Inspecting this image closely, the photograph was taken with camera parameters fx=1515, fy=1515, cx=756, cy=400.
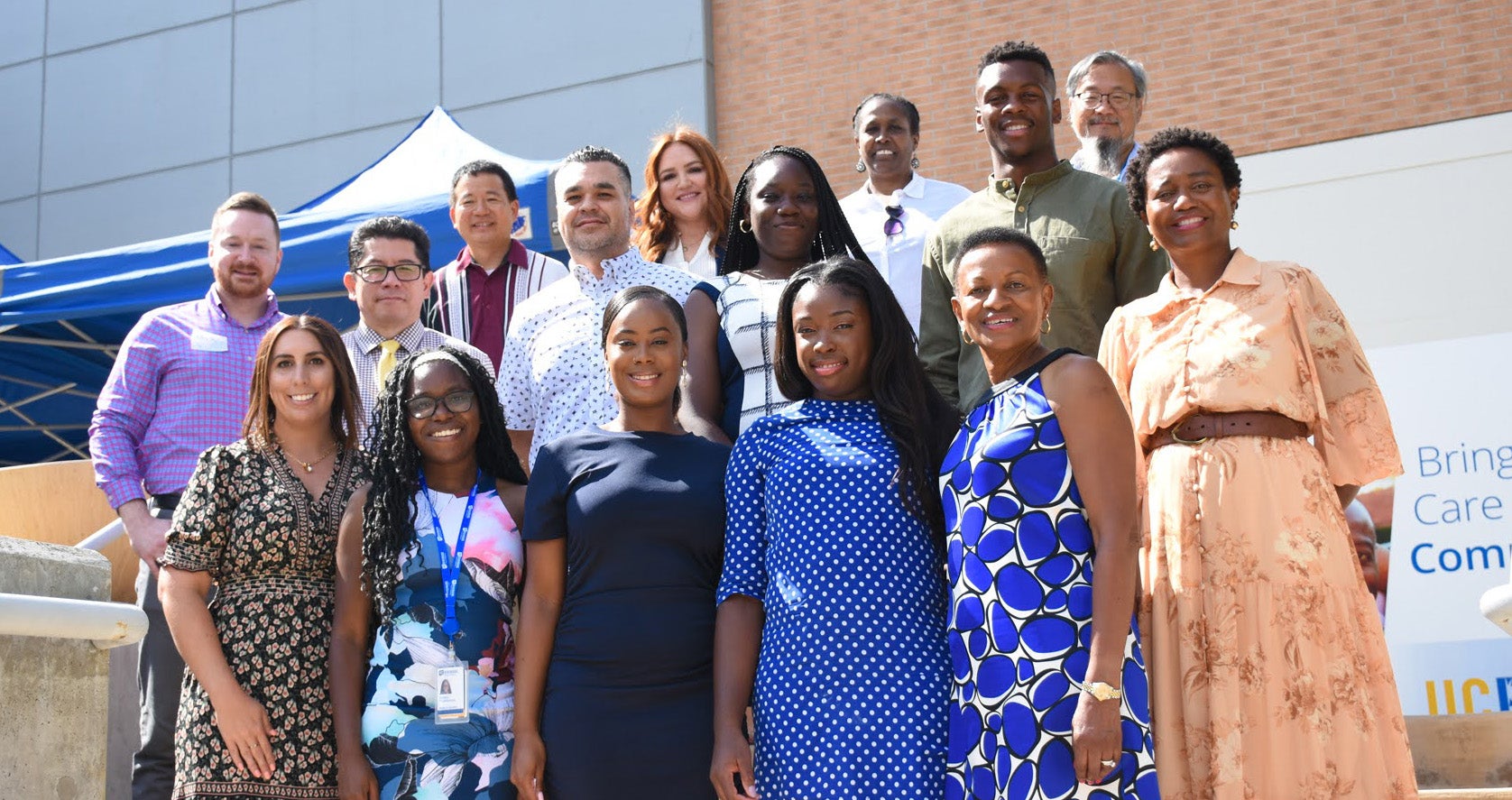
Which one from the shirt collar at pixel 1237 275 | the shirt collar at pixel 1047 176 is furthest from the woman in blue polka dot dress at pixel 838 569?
the shirt collar at pixel 1047 176

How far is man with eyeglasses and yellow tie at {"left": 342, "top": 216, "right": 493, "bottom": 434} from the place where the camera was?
197 inches

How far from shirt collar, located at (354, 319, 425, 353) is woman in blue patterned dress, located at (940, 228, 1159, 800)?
92.9 inches

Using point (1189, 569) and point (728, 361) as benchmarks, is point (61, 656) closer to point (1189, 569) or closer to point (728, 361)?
point (728, 361)

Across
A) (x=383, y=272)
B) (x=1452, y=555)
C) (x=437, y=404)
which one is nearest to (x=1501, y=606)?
(x=437, y=404)

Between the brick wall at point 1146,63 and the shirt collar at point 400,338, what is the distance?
6.04 metres

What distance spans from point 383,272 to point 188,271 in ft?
11.2


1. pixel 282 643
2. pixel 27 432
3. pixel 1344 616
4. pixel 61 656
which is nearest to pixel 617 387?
pixel 282 643

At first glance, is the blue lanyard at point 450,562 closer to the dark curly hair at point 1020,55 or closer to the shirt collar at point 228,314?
the shirt collar at point 228,314

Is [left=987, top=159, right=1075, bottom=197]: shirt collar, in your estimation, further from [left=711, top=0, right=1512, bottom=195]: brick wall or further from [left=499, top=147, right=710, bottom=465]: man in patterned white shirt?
[left=711, top=0, right=1512, bottom=195]: brick wall

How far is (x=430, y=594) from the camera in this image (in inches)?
144

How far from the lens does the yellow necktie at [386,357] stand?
4949mm

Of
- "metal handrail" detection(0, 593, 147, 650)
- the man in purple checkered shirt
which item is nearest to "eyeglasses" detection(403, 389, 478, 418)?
"metal handrail" detection(0, 593, 147, 650)

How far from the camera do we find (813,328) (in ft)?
11.5

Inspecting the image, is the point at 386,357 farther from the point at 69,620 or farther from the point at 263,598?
the point at 69,620
